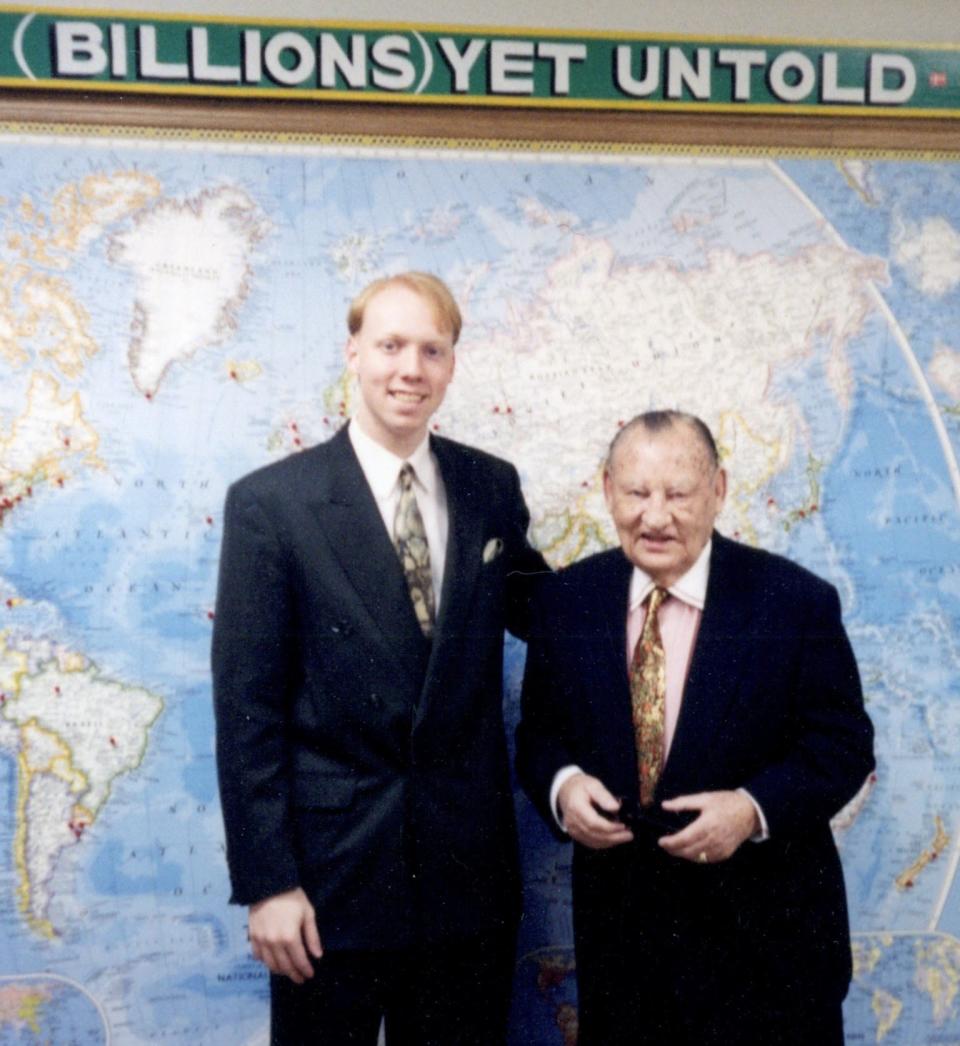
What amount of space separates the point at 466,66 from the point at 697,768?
1.43m

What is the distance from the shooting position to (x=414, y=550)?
6.53 ft

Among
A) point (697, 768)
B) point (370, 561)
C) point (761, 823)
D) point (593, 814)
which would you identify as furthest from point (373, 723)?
point (761, 823)

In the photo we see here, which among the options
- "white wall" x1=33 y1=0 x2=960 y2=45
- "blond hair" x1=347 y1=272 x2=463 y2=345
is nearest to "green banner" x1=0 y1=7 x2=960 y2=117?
"white wall" x1=33 y1=0 x2=960 y2=45

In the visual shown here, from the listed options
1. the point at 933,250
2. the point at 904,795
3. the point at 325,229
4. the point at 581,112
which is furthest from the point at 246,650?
the point at 933,250

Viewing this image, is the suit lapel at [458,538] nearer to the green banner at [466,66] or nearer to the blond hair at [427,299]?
the blond hair at [427,299]

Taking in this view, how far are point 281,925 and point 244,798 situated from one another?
22cm

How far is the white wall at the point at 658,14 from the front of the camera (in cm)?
217

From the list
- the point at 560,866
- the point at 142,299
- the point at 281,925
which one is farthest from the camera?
the point at 560,866

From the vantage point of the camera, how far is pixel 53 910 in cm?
218

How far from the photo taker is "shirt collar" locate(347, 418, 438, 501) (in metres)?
2.00

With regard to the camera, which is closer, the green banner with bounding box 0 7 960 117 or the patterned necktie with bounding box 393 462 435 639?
the patterned necktie with bounding box 393 462 435 639

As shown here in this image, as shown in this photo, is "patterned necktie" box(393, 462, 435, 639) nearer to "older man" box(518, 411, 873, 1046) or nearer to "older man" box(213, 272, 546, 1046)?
"older man" box(213, 272, 546, 1046)

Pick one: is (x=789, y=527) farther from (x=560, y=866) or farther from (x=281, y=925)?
(x=281, y=925)

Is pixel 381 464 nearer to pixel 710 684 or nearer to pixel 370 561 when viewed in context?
pixel 370 561
